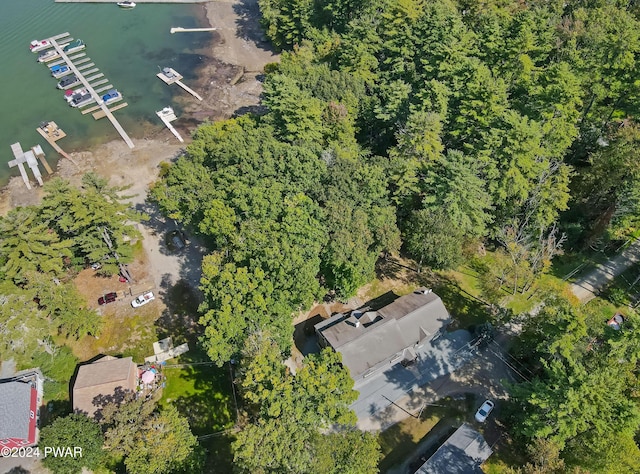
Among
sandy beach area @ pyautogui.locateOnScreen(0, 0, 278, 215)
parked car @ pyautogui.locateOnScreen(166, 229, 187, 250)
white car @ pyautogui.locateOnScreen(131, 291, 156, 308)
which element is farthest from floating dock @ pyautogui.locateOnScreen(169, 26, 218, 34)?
white car @ pyautogui.locateOnScreen(131, 291, 156, 308)

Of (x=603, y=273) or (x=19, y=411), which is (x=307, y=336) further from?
(x=603, y=273)

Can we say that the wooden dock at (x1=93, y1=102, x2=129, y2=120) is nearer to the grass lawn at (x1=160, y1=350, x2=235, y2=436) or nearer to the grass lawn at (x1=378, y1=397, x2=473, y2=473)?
the grass lawn at (x1=160, y1=350, x2=235, y2=436)

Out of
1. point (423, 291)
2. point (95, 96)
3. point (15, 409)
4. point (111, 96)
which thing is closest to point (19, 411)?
point (15, 409)

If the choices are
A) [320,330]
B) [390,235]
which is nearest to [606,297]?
[390,235]

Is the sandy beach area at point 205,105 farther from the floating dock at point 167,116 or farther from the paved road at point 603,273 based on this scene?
the paved road at point 603,273

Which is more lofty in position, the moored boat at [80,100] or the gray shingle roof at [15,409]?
the moored boat at [80,100]

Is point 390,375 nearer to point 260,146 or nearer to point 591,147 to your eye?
point 260,146

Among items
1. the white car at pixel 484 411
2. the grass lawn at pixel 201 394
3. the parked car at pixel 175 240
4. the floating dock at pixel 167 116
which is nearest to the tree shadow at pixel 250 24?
the floating dock at pixel 167 116
